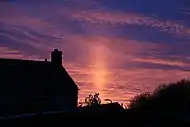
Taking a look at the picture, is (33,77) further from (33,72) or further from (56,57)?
(56,57)

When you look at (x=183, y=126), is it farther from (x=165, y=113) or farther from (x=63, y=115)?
(x=63, y=115)

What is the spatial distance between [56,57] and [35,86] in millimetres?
5289

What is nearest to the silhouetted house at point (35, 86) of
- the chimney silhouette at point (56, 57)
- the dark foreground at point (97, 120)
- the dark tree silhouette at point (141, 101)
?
the chimney silhouette at point (56, 57)

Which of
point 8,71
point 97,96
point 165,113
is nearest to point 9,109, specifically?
point 8,71

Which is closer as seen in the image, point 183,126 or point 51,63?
point 183,126

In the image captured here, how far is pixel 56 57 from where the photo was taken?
51.7m

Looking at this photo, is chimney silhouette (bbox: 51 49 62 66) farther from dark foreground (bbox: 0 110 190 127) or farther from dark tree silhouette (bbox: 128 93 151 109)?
dark foreground (bbox: 0 110 190 127)

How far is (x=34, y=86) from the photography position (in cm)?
4734

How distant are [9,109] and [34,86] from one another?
4.36 metres

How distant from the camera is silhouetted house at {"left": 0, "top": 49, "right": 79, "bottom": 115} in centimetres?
4469

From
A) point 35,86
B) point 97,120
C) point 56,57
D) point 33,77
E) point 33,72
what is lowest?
point 97,120

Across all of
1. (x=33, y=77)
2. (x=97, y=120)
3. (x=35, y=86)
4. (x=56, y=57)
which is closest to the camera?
(x=97, y=120)

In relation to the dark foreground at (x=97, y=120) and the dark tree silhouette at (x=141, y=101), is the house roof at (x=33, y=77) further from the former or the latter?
the dark foreground at (x=97, y=120)

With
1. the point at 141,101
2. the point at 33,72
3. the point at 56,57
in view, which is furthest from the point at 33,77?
the point at 141,101
